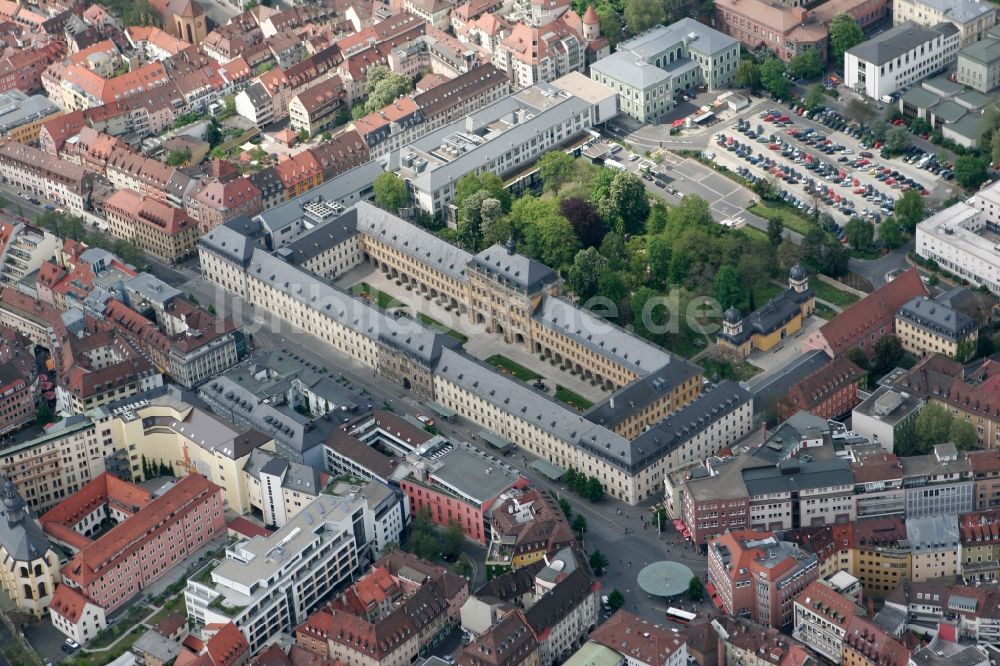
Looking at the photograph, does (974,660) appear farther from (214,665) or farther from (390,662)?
(214,665)

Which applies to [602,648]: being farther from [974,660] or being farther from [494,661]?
[974,660]

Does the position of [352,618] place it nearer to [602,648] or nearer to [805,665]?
[602,648]

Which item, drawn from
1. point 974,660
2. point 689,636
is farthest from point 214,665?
point 974,660

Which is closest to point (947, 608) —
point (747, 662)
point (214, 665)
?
point (747, 662)

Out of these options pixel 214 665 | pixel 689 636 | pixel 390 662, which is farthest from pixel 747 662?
pixel 214 665
